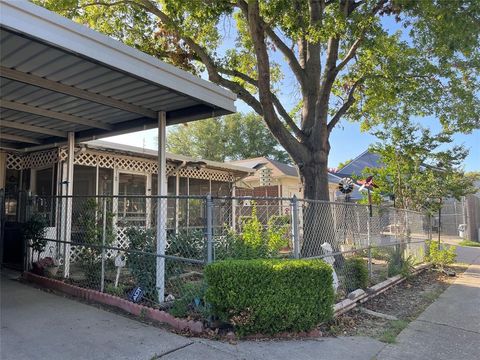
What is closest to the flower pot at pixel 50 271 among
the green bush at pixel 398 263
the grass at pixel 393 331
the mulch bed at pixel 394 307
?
the mulch bed at pixel 394 307

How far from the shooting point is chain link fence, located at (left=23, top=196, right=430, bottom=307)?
5441mm

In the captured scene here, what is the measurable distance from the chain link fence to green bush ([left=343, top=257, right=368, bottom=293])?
2 centimetres

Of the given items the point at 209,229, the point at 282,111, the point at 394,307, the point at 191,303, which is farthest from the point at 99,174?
the point at 394,307

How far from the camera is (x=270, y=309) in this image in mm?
4430

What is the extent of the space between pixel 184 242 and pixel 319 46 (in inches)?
252

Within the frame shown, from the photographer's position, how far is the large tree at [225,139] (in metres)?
38.4

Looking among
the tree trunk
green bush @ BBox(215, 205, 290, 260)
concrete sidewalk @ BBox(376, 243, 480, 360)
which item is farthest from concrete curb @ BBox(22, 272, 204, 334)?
the tree trunk

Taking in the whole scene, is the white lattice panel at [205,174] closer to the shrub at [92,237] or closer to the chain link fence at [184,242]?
the chain link fence at [184,242]

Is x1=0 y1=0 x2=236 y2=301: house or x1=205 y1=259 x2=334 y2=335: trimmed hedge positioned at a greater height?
x1=0 y1=0 x2=236 y2=301: house

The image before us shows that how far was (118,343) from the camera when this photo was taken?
4.20m

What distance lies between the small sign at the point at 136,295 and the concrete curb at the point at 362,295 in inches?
113

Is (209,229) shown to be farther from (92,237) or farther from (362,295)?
(362,295)

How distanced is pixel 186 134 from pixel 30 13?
3605 centimetres

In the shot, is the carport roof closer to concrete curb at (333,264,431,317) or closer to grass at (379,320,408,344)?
concrete curb at (333,264,431,317)
